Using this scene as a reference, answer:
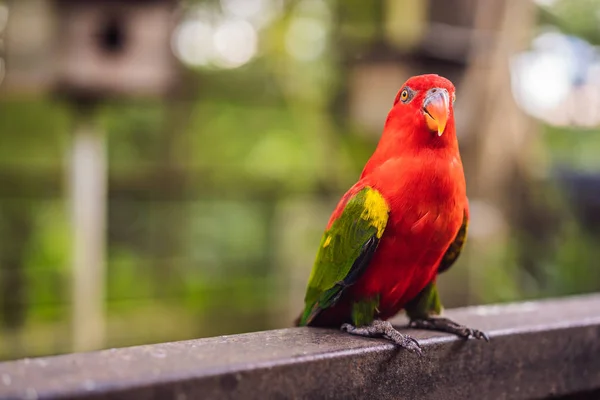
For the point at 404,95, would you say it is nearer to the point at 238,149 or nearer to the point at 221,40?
the point at 221,40

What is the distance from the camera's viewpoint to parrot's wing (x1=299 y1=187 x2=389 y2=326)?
1136 millimetres

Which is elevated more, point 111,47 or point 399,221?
point 111,47

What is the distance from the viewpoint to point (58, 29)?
3.92m

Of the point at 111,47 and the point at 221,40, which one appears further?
the point at 221,40

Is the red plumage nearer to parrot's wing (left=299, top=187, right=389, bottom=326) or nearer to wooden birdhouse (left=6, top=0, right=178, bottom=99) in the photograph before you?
parrot's wing (left=299, top=187, right=389, bottom=326)

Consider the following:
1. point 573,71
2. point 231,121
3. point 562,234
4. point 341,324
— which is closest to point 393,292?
point 341,324

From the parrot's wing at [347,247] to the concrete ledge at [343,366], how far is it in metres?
0.09

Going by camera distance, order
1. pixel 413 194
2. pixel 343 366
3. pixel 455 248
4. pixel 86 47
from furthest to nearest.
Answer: pixel 86 47 → pixel 455 248 → pixel 413 194 → pixel 343 366

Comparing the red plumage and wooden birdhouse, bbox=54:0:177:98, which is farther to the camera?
wooden birdhouse, bbox=54:0:177:98

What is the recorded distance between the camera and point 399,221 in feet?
3.70

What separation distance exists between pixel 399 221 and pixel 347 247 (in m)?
0.12

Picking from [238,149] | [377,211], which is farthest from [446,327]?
[238,149]

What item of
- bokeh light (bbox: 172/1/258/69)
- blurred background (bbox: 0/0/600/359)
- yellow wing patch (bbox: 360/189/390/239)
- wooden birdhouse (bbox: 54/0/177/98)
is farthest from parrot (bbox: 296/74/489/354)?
bokeh light (bbox: 172/1/258/69)

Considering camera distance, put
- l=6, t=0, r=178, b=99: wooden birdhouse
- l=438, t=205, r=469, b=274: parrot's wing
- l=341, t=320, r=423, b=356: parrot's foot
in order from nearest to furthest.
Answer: l=341, t=320, r=423, b=356: parrot's foot, l=438, t=205, r=469, b=274: parrot's wing, l=6, t=0, r=178, b=99: wooden birdhouse
